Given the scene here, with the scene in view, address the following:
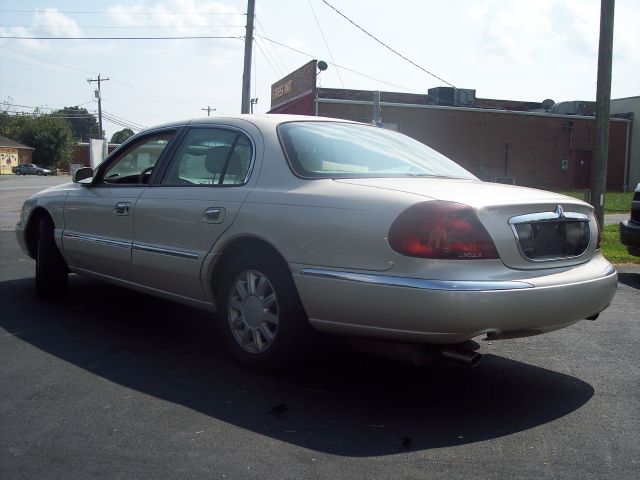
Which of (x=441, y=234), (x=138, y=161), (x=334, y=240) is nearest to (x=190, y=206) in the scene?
(x=138, y=161)

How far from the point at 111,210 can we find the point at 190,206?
1.06 meters

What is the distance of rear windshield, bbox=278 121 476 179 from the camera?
4.17 metres

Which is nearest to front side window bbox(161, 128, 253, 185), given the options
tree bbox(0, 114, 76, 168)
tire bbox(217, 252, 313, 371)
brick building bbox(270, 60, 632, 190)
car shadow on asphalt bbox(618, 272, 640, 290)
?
tire bbox(217, 252, 313, 371)

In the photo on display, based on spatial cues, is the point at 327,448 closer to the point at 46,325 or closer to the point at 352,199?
the point at 352,199

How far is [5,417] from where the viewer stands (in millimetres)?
3455

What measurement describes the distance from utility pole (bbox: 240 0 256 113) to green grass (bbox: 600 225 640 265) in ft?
41.2

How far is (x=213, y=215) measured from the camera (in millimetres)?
4348

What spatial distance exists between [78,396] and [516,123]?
35065 millimetres

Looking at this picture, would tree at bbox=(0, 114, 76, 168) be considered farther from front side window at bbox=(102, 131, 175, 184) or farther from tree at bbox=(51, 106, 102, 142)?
front side window at bbox=(102, 131, 175, 184)

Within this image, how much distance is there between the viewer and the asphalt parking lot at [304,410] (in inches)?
118

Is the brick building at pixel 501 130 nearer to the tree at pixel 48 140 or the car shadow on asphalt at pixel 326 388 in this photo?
the car shadow on asphalt at pixel 326 388

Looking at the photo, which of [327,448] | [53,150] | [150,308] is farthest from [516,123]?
[53,150]

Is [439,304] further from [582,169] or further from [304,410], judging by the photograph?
[582,169]

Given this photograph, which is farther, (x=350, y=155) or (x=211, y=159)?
(x=211, y=159)
